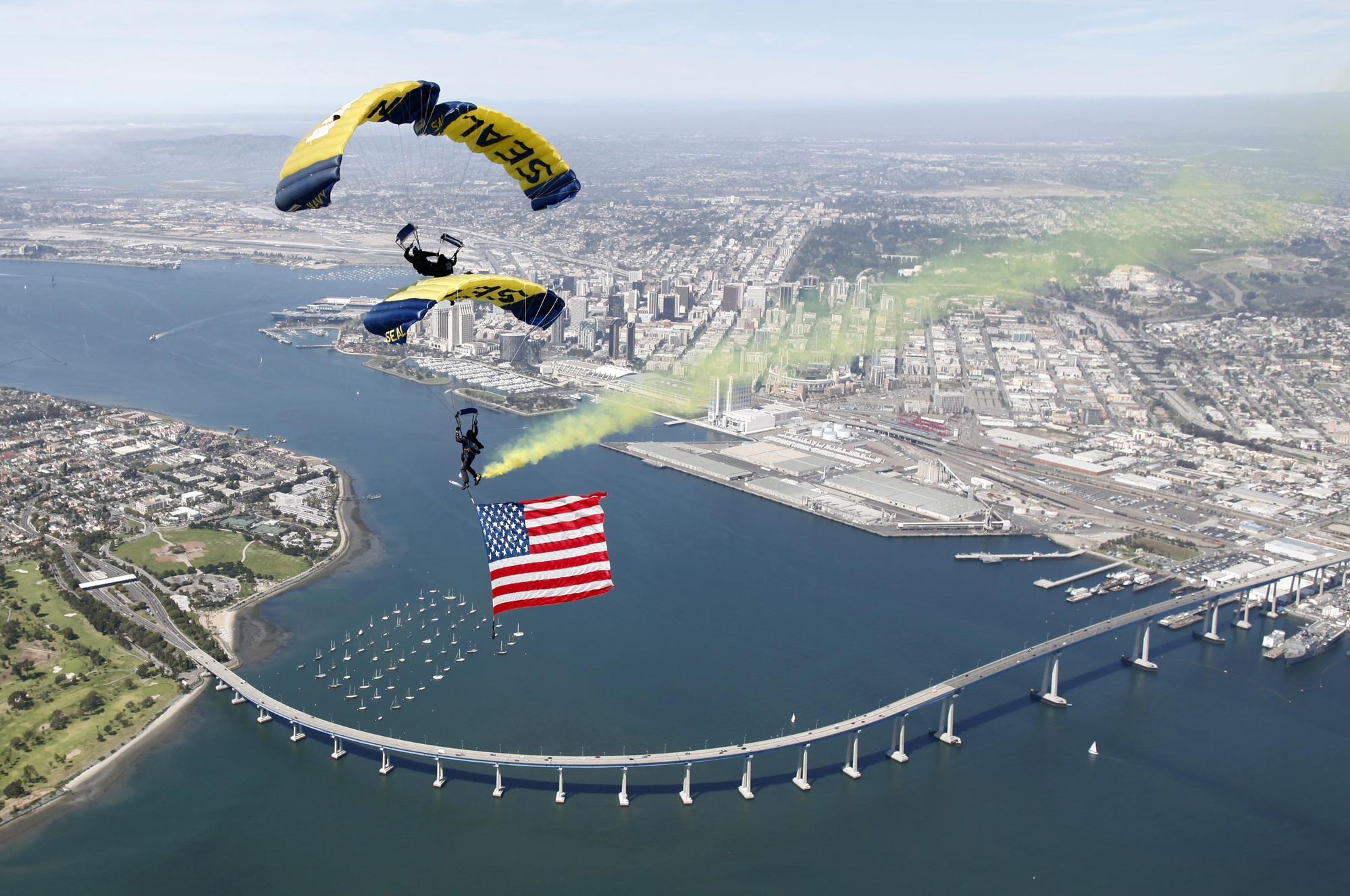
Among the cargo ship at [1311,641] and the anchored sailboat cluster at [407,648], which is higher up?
the anchored sailboat cluster at [407,648]

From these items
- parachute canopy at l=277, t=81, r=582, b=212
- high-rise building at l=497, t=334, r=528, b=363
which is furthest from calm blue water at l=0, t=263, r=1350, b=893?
high-rise building at l=497, t=334, r=528, b=363

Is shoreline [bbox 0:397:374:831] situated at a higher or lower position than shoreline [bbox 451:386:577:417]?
lower

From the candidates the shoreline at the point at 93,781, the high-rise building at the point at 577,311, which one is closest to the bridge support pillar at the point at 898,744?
the shoreline at the point at 93,781

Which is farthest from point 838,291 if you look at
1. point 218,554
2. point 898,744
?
point 898,744

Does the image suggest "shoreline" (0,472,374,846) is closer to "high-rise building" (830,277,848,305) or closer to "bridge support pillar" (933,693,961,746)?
"bridge support pillar" (933,693,961,746)

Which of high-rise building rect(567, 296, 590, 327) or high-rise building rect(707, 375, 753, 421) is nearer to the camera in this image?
high-rise building rect(707, 375, 753, 421)

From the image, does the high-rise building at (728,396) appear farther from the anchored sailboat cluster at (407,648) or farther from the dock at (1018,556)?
the anchored sailboat cluster at (407,648)
